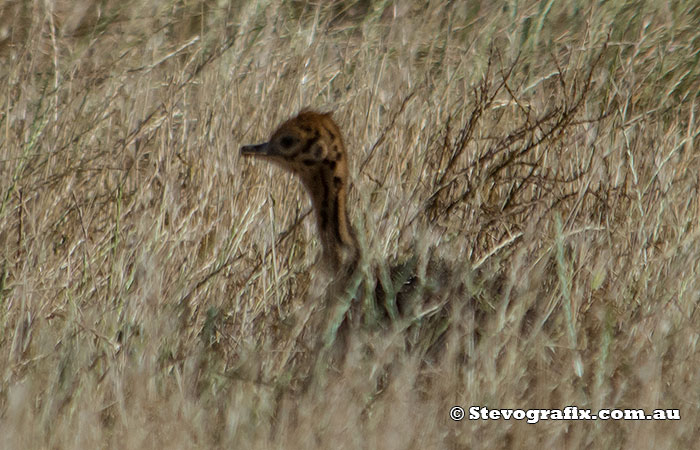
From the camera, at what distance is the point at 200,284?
4320 mm

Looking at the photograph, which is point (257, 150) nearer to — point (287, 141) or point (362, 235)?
point (287, 141)

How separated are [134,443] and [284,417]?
45cm

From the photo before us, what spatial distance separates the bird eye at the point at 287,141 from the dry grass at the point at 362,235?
1.10 feet

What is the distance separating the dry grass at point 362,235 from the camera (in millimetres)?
3576

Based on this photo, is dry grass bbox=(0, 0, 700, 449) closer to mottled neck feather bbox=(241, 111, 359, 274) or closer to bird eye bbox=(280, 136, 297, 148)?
mottled neck feather bbox=(241, 111, 359, 274)

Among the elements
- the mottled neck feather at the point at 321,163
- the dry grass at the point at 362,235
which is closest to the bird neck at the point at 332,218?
the mottled neck feather at the point at 321,163

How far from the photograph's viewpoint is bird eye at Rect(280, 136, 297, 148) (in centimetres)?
447

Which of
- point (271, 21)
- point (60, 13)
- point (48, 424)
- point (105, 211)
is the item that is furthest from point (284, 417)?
point (60, 13)

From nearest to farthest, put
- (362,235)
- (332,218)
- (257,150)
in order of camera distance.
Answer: (362,235) < (332,218) < (257,150)

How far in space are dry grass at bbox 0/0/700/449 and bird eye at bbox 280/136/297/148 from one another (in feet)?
1.10

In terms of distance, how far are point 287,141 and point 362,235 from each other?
73 centimetres

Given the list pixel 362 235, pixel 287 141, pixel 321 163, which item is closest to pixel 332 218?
pixel 321 163

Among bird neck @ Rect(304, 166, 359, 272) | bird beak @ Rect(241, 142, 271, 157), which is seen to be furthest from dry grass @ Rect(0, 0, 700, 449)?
bird beak @ Rect(241, 142, 271, 157)

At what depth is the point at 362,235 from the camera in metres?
3.88
